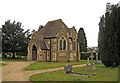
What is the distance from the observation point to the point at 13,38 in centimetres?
6141

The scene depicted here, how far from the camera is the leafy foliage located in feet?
200

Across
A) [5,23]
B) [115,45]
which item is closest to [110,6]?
[115,45]

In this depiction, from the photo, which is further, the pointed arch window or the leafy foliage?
Answer: the leafy foliage

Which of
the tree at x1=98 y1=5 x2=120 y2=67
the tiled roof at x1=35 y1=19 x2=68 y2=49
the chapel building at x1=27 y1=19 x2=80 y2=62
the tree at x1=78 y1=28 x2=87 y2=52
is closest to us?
the tree at x1=98 y1=5 x2=120 y2=67

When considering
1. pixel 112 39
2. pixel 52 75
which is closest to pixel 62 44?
pixel 112 39

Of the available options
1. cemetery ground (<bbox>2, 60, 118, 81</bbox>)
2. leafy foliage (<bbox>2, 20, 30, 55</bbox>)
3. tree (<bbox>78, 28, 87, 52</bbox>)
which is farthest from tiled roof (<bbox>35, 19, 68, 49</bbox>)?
tree (<bbox>78, 28, 87, 52</bbox>)

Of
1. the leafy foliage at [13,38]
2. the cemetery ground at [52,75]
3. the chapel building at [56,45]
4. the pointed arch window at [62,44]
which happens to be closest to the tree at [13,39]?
the leafy foliage at [13,38]

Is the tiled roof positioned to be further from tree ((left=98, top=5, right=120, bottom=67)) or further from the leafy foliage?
tree ((left=98, top=5, right=120, bottom=67))

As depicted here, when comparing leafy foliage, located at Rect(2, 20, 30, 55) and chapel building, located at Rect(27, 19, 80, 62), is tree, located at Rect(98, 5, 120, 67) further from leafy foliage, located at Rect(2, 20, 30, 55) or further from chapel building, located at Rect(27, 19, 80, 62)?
leafy foliage, located at Rect(2, 20, 30, 55)

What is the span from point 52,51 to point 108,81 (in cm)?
3527

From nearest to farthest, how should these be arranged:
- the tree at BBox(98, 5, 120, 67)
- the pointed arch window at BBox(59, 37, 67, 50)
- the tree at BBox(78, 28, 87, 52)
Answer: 1. the tree at BBox(98, 5, 120, 67)
2. the pointed arch window at BBox(59, 37, 67, 50)
3. the tree at BBox(78, 28, 87, 52)

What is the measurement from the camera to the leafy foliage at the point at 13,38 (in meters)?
61.0

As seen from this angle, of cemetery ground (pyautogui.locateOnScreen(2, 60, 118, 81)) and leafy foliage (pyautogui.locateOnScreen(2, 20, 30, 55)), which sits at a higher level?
leafy foliage (pyautogui.locateOnScreen(2, 20, 30, 55))

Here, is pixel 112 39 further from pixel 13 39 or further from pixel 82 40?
pixel 82 40
